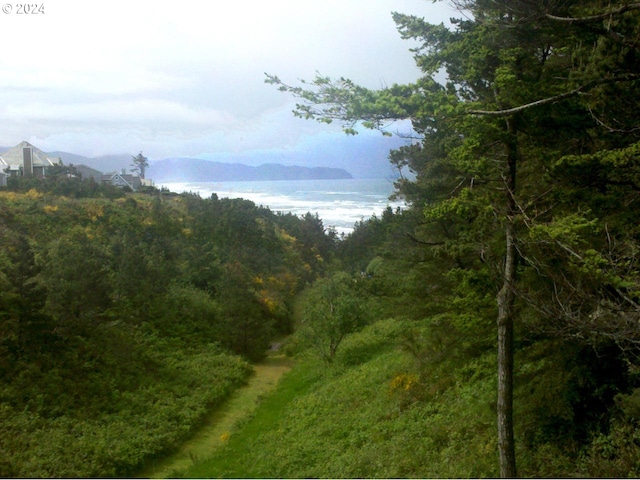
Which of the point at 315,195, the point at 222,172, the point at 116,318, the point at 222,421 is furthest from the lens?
the point at 222,172

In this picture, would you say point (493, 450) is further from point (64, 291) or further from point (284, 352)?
point (284, 352)

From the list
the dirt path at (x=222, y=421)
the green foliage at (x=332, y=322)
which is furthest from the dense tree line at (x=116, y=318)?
the green foliage at (x=332, y=322)

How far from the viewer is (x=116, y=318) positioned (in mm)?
22219

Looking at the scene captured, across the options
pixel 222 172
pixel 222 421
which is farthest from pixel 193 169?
pixel 222 421

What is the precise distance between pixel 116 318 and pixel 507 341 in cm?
2012

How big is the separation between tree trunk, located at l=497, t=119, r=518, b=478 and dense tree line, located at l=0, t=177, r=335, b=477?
11.2m

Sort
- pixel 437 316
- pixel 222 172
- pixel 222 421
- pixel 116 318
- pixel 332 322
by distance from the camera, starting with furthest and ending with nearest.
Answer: pixel 222 172 → pixel 116 318 → pixel 332 322 → pixel 222 421 → pixel 437 316

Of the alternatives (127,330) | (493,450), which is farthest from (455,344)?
(127,330)

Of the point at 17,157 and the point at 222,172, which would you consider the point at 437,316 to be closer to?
the point at 222,172

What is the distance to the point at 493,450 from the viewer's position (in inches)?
298

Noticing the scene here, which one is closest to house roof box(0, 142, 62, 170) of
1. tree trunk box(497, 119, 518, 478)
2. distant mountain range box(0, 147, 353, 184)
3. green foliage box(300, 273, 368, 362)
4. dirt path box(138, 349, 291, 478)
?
distant mountain range box(0, 147, 353, 184)

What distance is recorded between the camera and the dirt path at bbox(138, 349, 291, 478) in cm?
1427

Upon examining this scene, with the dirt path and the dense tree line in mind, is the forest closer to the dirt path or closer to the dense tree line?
the dense tree line

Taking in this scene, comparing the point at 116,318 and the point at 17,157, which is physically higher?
the point at 17,157
